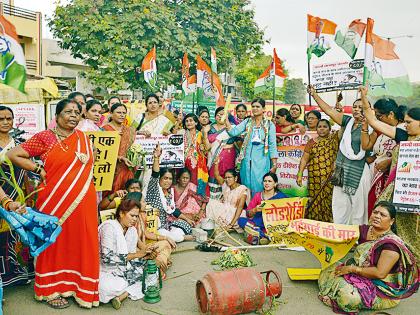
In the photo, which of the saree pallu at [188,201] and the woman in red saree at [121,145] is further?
the saree pallu at [188,201]

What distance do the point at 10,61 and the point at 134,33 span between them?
11988mm

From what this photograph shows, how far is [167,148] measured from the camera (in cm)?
609

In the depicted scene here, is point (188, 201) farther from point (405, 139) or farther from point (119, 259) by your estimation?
point (405, 139)

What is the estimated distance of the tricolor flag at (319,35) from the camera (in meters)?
6.16

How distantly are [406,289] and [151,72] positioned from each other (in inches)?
238

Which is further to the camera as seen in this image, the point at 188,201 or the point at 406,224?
the point at 188,201

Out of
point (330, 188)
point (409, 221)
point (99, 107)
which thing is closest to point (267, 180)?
point (330, 188)

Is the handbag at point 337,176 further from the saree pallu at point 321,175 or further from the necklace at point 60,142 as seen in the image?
the necklace at point 60,142

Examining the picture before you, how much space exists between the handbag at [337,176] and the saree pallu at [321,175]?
324 millimetres

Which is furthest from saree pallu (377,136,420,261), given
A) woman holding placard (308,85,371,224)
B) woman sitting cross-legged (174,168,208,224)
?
woman sitting cross-legged (174,168,208,224)

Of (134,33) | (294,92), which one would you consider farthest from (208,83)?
(294,92)

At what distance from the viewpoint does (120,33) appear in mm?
15141

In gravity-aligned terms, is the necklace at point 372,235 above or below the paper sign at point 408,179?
below

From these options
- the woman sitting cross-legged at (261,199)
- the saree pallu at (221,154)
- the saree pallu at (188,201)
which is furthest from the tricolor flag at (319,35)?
the saree pallu at (188,201)
